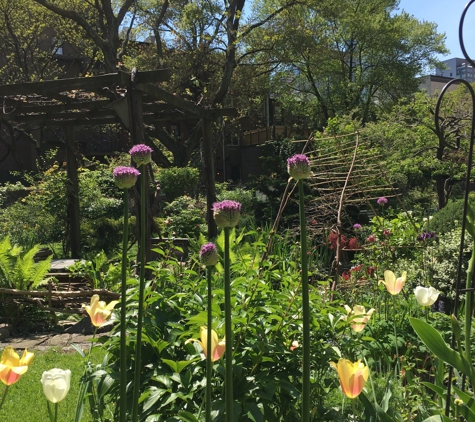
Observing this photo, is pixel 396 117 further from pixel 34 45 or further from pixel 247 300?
pixel 34 45

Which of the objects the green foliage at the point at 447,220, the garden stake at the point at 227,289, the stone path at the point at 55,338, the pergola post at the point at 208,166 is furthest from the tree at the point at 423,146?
the garden stake at the point at 227,289

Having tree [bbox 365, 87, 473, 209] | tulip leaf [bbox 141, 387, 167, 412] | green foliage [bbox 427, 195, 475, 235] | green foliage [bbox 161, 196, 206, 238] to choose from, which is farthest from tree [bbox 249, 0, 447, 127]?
tulip leaf [bbox 141, 387, 167, 412]

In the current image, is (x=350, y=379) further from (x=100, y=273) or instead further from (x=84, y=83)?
(x=84, y=83)

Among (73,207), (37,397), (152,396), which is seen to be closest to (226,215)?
(152,396)

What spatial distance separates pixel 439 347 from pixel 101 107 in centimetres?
610

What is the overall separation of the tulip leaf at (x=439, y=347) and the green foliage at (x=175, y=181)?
11848 mm

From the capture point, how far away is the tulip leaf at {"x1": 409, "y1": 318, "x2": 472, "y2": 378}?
3.36 ft

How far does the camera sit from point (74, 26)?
18203 millimetres

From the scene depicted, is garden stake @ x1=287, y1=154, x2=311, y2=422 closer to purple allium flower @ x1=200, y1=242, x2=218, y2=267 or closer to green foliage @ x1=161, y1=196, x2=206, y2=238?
purple allium flower @ x1=200, y1=242, x2=218, y2=267

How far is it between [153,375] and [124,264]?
3.40ft

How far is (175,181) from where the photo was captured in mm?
12852

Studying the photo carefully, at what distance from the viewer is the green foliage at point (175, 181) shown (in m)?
12.8

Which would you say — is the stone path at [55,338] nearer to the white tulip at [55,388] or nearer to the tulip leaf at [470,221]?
the white tulip at [55,388]

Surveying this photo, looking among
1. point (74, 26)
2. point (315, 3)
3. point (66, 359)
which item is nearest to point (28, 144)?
point (74, 26)
